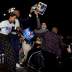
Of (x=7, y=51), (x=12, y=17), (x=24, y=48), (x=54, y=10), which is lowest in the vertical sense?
(x=7, y=51)

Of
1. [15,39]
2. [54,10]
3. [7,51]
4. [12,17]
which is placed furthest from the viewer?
[54,10]

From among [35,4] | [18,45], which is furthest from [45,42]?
[35,4]

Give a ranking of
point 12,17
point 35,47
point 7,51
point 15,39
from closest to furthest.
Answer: point 7,51 → point 15,39 → point 12,17 → point 35,47

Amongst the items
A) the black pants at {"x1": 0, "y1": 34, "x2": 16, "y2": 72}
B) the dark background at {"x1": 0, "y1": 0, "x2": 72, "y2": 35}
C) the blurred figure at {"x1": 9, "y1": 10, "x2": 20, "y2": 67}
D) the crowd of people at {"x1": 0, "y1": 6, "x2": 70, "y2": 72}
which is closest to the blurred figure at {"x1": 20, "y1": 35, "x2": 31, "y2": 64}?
the crowd of people at {"x1": 0, "y1": 6, "x2": 70, "y2": 72}

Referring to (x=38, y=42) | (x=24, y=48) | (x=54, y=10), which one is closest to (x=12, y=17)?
(x=24, y=48)

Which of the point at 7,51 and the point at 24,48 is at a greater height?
the point at 24,48

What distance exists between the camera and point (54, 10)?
1304 centimetres

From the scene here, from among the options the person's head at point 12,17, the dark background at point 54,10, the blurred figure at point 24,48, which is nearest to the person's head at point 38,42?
the blurred figure at point 24,48

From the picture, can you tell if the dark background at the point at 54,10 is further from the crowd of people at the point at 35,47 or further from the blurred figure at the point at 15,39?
the blurred figure at the point at 15,39

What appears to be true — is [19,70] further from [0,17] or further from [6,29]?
[0,17]

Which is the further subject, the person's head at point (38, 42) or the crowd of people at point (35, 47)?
the person's head at point (38, 42)

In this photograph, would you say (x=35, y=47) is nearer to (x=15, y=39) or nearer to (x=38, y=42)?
(x=38, y=42)

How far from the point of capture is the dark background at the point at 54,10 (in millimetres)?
12125

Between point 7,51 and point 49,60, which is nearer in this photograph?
point 7,51
